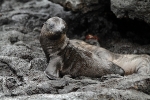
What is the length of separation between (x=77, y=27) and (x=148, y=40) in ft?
6.05

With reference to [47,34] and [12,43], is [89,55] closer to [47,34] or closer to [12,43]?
[47,34]

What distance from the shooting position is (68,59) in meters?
6.42

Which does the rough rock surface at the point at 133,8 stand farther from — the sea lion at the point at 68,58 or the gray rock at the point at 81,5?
the sea lion at the point at 68,58

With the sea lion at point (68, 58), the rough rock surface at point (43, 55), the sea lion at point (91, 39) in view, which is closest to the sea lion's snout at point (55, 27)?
the sea lion at point (68, 58)

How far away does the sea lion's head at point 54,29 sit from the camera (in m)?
6.21

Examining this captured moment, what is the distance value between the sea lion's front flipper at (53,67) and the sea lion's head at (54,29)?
377 mm

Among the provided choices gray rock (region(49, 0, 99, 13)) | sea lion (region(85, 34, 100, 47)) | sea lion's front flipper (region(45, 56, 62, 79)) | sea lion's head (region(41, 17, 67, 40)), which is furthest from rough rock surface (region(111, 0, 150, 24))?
sea lion's front flipper (region(45, 56, 62, 79))

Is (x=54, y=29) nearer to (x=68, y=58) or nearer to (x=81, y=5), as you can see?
(x=68, y=58)

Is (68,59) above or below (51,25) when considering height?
below

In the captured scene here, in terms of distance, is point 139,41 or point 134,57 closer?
point 134,57

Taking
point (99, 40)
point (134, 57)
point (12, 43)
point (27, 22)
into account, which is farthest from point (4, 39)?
point (134, 57)

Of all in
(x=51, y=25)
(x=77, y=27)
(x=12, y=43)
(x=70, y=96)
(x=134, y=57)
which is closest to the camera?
(x=70, y=96)

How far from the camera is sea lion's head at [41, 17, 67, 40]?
6211 millimetres

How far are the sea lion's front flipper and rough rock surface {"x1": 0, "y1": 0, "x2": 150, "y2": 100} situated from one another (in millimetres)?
115
